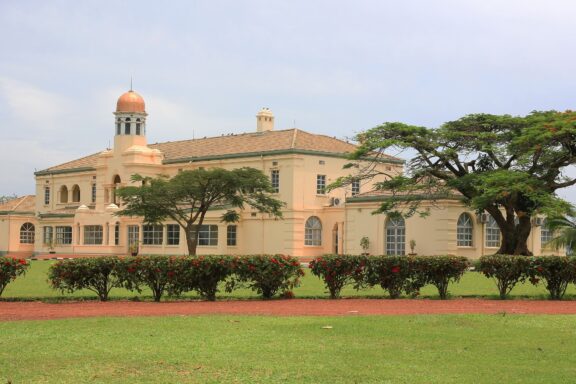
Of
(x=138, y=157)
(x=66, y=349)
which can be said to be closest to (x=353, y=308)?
(x=66, y=349)

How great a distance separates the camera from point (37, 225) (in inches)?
2662

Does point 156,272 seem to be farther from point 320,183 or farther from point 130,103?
point 130,103

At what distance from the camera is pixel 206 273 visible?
20.0 m

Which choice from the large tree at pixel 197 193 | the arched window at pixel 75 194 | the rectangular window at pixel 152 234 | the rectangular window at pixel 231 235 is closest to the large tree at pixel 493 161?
the large tree at pixel 197 193

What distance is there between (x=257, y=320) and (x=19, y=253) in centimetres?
5602

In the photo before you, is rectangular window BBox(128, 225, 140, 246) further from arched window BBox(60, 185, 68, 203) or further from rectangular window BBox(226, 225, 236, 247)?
arched window BBox(60, 185, 68, 203)

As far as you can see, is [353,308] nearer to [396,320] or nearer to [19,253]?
[396,320]

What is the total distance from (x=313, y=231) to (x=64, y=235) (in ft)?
61.9

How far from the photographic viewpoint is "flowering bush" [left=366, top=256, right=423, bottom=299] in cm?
2105

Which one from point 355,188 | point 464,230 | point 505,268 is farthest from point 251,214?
point 505,268

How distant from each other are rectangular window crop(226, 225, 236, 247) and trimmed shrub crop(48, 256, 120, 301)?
37068 mm

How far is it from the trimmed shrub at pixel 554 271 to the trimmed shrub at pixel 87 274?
30.5 feet

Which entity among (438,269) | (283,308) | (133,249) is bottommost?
(283,308)

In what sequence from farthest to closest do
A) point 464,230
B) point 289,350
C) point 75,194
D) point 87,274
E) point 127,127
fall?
point 75,194
point 127,127
point 464,230
point 87,274
point 289,350
